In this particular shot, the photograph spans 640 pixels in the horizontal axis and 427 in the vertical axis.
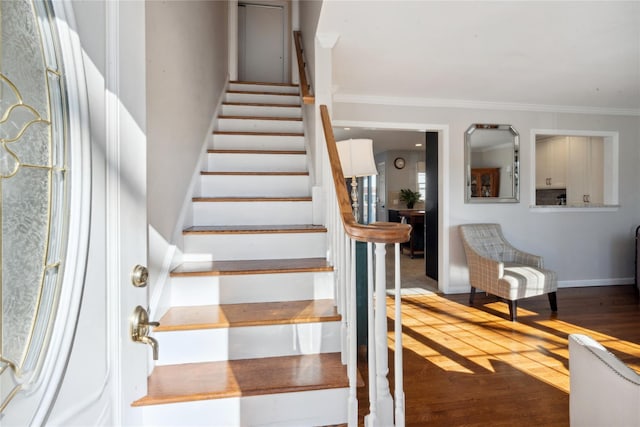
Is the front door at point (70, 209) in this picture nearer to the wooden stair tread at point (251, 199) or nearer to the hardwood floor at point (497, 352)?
the hardwood floor at point (497, 352)

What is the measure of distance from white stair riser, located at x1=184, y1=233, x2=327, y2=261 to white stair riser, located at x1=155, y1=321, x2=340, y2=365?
23.8 inches

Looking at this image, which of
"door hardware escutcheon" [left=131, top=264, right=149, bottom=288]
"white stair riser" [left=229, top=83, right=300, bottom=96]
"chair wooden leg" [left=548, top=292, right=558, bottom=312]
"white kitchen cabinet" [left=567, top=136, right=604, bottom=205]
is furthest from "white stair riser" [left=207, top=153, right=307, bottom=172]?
"white kitchen cabinet" [left=567, top=136, right=604, bottom=205]

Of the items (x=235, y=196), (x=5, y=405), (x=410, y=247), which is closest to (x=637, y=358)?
(x=235, y=196)

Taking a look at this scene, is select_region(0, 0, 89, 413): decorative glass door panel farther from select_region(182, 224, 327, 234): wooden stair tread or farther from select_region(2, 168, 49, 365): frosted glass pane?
select_region(182, 224, 327, 234): wooden stair tread

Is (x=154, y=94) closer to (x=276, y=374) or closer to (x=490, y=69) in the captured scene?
(x=276, y=374)

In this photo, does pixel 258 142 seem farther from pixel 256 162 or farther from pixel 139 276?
pixel 139 276

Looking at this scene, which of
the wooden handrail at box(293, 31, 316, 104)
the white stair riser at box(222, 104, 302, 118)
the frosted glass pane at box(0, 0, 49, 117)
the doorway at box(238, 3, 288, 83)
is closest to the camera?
the frosted glass pane at box(0, 0, 49, 117)

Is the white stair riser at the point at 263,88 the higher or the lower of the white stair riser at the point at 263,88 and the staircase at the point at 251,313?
the higher

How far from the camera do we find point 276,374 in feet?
4.57

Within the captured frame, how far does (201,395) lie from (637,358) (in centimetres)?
299

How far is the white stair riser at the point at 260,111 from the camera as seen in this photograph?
3.30 m

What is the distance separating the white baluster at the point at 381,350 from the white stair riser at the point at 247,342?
0.43 m

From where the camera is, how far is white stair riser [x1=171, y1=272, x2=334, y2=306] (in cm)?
174

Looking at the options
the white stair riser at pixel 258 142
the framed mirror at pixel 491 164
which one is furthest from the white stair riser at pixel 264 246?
the framed mirror at pixel 491 164
